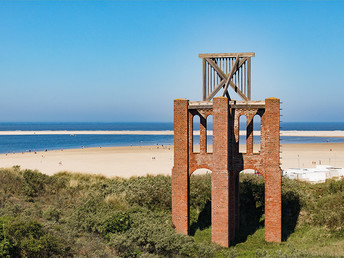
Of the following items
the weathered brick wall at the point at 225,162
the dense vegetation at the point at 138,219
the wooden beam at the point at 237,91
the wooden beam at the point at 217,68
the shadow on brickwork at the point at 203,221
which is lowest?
the shadow on brickwork at the point at 203,221

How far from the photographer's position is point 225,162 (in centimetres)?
1455

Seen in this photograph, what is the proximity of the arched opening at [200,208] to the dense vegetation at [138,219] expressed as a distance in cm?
5

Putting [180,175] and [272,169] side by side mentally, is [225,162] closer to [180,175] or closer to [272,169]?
[272,169]

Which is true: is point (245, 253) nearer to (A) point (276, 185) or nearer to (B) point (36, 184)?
(A) point (276, 185)

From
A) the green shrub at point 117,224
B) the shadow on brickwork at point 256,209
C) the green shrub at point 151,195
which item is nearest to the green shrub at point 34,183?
the green shrub at point 151,195

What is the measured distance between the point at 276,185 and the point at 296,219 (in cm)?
383

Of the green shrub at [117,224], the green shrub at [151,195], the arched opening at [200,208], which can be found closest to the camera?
the green shrub at [117,224]

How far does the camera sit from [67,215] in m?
15.4

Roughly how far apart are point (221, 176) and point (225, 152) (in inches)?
42.0

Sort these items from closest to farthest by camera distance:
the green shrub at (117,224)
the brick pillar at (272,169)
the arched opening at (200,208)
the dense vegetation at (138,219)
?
the dense vegetation at (138,219), the green shrub at (117,224), the brick pillar at (272,169), the arched opening at (200,208)

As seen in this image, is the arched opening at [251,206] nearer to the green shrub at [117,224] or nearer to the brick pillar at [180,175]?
the brick pillar at [180,175]

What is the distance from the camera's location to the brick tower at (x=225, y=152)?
47.6 ft

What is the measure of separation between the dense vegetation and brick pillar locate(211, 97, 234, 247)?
31.1 inches

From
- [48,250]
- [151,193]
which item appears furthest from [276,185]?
[48,250]
